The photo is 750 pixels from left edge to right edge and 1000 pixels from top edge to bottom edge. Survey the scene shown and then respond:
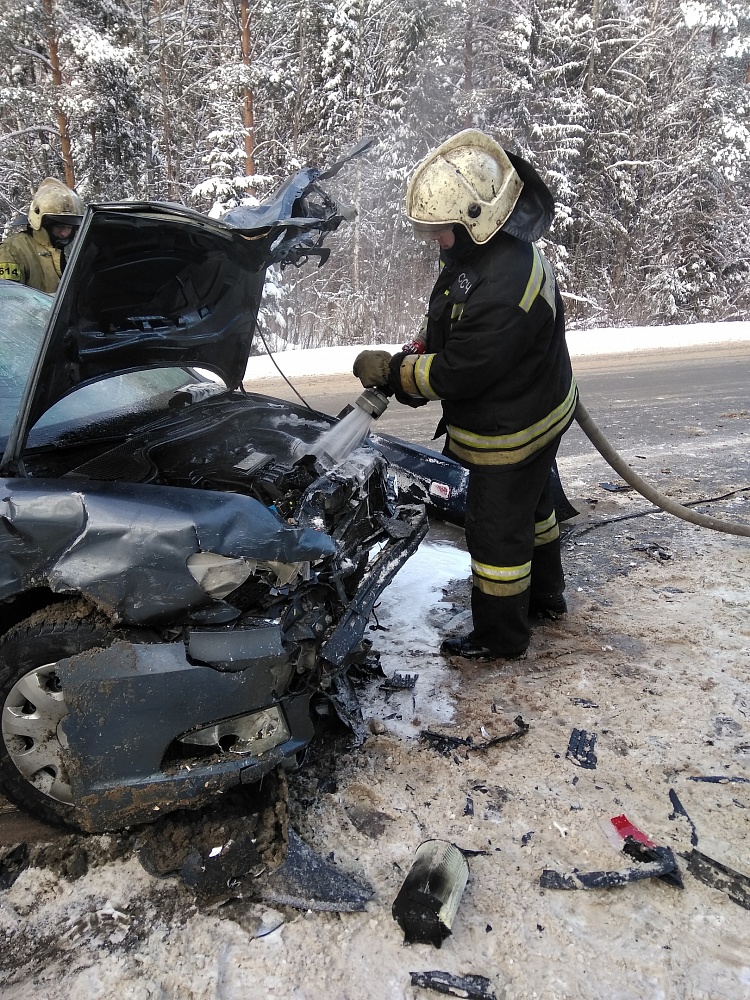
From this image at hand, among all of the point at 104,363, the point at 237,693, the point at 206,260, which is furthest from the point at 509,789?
the point at 206,260

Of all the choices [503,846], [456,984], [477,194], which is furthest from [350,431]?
[456,984]

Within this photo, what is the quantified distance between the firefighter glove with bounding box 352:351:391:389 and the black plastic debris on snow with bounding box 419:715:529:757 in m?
1.48

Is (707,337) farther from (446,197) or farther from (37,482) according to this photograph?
(37,482)

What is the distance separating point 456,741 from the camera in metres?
2.71

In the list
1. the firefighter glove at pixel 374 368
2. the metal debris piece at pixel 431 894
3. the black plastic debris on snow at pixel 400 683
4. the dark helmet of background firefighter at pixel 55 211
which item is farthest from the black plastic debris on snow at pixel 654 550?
the dark helmet of background firefighter at pixel 55 211

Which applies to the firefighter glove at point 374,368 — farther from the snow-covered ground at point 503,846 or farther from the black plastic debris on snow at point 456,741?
the black plastic debris on snow at point 456,741

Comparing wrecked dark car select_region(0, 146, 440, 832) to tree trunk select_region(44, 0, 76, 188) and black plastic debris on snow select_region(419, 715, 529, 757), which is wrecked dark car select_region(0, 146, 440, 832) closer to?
black plastic debris on snow select_region(419, 715, 529, 757)

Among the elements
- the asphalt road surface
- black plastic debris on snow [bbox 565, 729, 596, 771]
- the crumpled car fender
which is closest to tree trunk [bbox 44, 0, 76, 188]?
the asphalt road surface

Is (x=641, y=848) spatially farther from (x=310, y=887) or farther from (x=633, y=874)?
(x=310, y=887)

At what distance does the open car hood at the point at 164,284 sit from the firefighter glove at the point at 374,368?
578 millimetres

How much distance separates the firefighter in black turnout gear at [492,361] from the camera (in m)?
2.82

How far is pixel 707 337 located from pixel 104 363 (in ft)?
45.9

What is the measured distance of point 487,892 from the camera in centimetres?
204

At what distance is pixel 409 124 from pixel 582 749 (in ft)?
66.9
